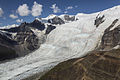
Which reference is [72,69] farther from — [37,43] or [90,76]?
[37,43]

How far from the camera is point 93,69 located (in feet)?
57.5

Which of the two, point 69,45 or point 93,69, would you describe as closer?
point 93,69

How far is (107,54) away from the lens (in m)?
19.0

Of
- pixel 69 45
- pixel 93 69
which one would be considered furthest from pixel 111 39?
pixel 93 69

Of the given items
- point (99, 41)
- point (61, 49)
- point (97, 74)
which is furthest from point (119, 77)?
point (61, 49)

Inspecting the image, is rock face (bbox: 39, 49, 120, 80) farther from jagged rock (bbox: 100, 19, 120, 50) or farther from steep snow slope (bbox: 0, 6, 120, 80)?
jagged rock (bbox: 100, 19, 120, 50)

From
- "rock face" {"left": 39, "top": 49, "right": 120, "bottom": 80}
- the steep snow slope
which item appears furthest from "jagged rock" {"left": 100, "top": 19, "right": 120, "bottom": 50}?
"rock face" {"left": 39, "top": 49, "right": 120, "bottom": 80}

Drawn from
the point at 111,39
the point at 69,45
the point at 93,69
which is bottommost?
the point at 69,45

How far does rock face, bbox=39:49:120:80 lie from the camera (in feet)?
54.3

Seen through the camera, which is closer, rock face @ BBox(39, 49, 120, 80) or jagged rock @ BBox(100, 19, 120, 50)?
rock face @ BBox(39, 49, 120, 80)

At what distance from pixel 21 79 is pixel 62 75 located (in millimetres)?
34881

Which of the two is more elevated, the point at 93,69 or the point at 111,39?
the point at 93,69

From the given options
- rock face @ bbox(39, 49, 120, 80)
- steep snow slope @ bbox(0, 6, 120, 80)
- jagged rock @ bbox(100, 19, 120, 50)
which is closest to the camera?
rock face @ bbox(39, 49, 120, 80)

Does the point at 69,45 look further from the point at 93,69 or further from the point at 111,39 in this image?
the point at 93,69
